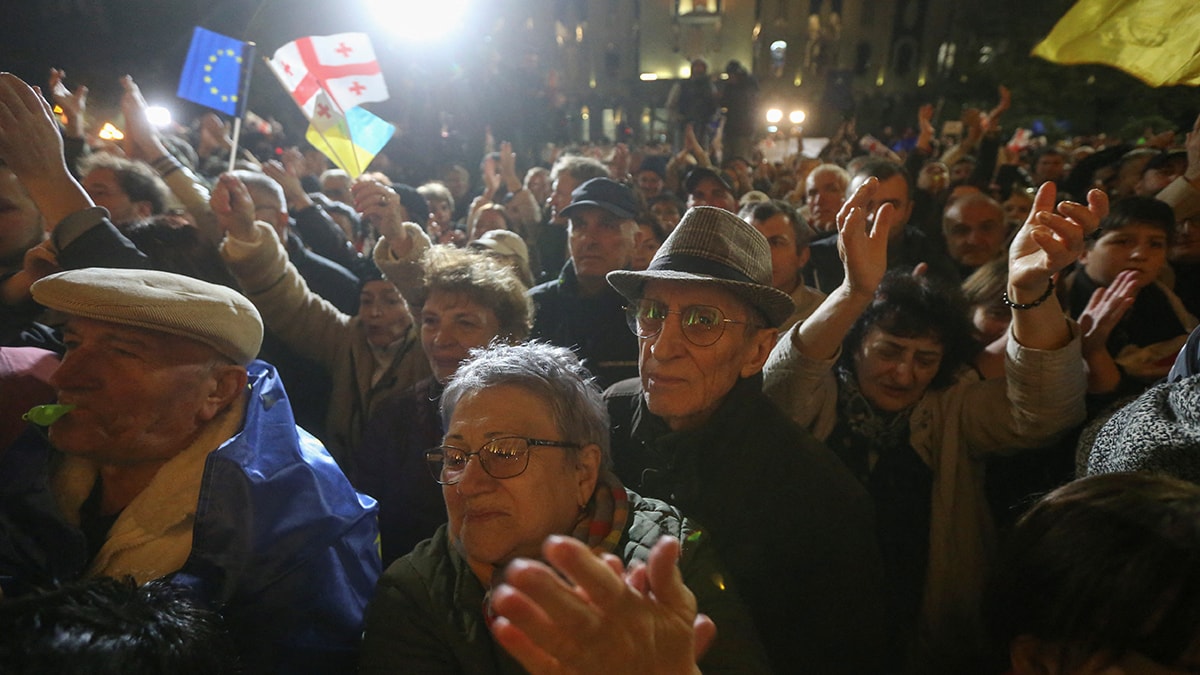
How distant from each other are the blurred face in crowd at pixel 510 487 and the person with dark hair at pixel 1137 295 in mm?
2241

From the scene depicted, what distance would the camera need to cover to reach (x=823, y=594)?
6.09ft

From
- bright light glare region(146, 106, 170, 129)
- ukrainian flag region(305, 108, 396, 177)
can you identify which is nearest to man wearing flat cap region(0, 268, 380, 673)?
ukrainian flag region(305, 108, 396, 177)

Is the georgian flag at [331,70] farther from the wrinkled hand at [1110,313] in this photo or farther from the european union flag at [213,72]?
the wrinkled hand at [1110,313]

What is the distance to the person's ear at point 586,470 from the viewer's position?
1779mm

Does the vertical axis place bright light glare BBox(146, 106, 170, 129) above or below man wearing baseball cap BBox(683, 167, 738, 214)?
above

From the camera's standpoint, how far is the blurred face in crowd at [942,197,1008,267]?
167 inches

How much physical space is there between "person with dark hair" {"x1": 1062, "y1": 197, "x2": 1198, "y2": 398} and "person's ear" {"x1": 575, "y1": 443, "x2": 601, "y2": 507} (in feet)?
6.99

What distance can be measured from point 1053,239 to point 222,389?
2.49 meters

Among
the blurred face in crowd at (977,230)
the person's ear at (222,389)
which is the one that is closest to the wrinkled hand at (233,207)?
the person's ear at (222,389)

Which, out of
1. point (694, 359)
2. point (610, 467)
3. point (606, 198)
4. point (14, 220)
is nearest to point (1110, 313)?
point (694, 359)

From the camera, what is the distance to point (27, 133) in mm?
2357

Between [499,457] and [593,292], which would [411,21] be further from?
[499,457]

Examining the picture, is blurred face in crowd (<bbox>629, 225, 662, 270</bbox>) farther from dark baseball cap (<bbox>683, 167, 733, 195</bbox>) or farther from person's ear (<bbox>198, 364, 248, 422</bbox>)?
person's ear (<bbox>198, 364, 248, 422</bbox>)

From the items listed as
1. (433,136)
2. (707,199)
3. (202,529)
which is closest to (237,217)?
(202,529)
